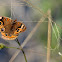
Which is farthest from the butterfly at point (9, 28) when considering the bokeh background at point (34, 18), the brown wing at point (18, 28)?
the bokeh background at point (34, 18)

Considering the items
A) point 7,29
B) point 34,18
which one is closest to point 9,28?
point 7,29

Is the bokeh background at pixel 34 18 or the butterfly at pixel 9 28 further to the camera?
the bokeh background at pixel 34 18

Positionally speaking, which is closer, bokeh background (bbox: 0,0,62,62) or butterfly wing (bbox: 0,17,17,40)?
butterfly wing (bbox: 0,17,17,40)

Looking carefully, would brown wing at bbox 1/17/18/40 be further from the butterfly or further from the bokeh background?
the bokeh background

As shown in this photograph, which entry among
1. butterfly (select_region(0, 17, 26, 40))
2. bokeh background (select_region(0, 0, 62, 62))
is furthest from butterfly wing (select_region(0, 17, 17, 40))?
bokeh background (select_region(0, 0, 62, 62))

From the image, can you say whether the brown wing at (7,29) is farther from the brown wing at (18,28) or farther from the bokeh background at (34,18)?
the bokeh background at (34,18)

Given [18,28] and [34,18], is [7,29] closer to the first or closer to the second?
[18,28]

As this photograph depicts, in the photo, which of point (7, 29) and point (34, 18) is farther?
point (34, 18)

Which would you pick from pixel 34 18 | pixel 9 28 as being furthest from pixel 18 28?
pixel 34 18
